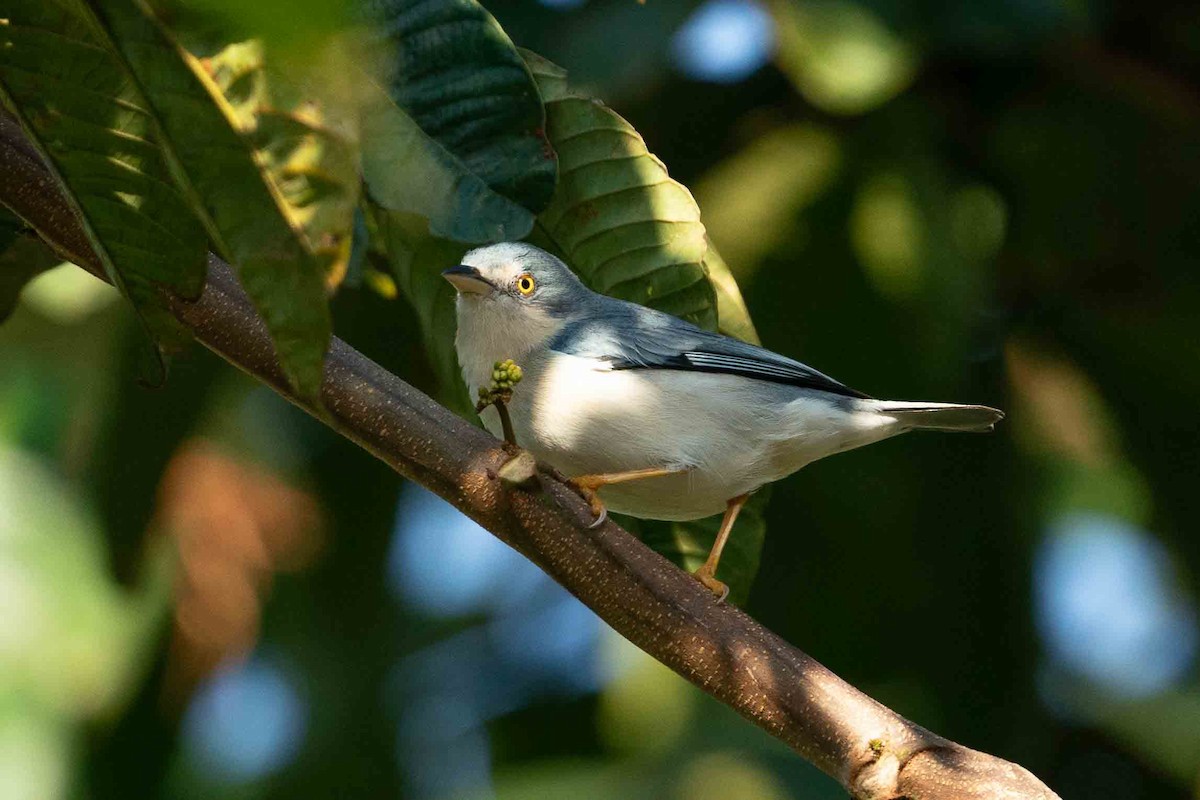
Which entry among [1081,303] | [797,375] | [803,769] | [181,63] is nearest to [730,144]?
[1081,303]

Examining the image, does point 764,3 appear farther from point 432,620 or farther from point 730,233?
point 432,620

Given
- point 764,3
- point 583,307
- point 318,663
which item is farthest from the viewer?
point 318,663

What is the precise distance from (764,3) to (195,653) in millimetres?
3177

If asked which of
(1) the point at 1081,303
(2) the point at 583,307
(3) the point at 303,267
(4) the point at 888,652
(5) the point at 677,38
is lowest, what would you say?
(4) the point at 888,652

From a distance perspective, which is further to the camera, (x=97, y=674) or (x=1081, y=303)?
(x=1081, y=303)

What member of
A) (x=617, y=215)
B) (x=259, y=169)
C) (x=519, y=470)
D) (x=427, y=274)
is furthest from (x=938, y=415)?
(x=259, y=169)

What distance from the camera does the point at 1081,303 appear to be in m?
5.37

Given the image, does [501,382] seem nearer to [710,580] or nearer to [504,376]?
[504,376]

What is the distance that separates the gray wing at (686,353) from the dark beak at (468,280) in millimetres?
235

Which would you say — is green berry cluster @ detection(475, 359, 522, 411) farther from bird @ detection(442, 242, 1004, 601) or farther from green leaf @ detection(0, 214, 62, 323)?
green leaf @ detection(0, 214, 62, 323)

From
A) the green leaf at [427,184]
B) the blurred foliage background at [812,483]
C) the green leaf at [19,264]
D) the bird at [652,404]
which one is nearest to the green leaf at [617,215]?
the bird at [652,404]

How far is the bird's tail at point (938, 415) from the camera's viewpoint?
10.6ft

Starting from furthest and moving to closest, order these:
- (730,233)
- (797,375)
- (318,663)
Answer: (318,663)
(730,233)
(797,375)

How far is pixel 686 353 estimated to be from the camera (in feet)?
11.1
